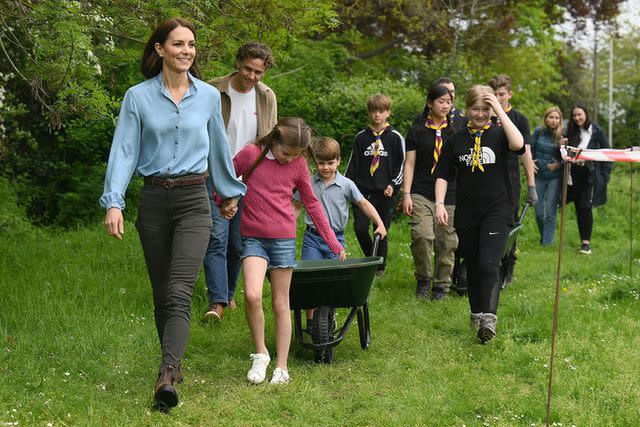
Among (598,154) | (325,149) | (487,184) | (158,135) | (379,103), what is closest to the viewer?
(158,135)

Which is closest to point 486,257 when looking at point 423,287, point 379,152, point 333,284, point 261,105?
point 333,284

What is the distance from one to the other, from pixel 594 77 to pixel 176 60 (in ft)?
106

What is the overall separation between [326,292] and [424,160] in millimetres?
3027

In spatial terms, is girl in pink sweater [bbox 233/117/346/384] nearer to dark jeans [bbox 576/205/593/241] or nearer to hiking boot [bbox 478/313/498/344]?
hiking boot [bbox 478/313/498/344]

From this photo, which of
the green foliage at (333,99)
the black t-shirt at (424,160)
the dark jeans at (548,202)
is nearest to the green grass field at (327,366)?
the black t-shirt at (424,160)

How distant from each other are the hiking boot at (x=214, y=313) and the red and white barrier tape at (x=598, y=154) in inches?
110

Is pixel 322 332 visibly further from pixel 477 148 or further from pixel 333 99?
pixel 333 99

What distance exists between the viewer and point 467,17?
758 inches

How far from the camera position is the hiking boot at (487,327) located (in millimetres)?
6605

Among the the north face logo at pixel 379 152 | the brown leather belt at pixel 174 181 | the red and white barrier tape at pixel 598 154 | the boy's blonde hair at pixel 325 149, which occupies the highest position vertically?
the red and white barrier tape at pixel 598 154

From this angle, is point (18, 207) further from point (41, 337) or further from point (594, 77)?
point (594, 77)

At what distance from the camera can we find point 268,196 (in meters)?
5.68

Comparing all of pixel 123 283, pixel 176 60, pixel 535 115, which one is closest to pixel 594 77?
pixel 535 115

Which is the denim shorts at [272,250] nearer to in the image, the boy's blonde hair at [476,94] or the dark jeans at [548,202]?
the boy's blonde hair at [476,94]
